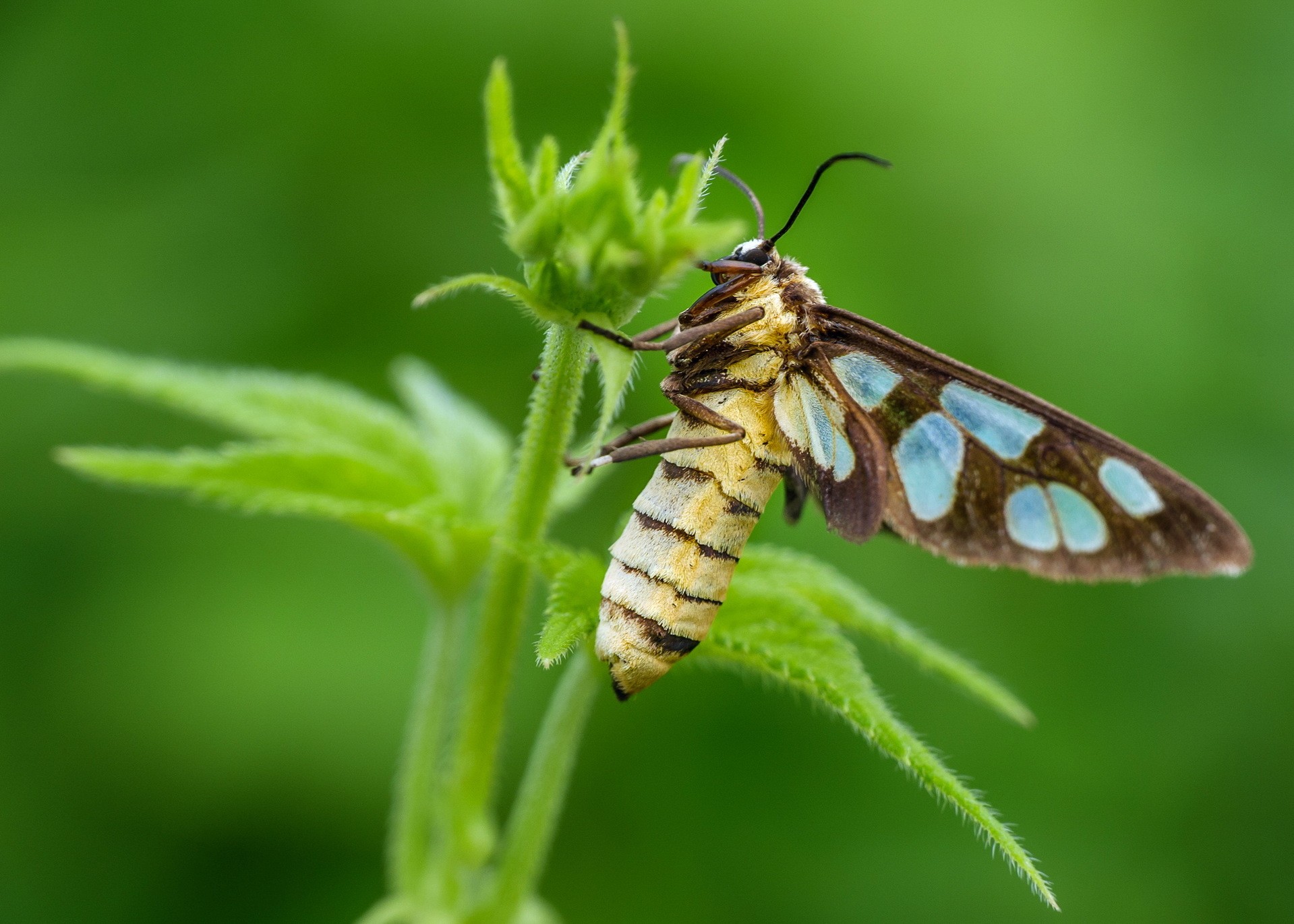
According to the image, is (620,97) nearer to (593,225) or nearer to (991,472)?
(593,225)

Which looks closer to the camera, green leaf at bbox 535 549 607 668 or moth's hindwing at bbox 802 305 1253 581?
green leaf at bbox 535 549 607 668

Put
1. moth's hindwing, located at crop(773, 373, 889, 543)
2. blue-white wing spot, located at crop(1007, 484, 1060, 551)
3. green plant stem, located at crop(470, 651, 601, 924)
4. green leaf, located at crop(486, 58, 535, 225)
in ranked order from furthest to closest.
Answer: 1. blue-white wing spot, located at crop(1007, 484, 1060, 551)
2. moth's hindwing, located at crop(773, 373, 889, 543)
3. green plant stem, located at crop(470, 651, 601, 924)
4. green leaf, located at crop(486, 58, 535, 225)

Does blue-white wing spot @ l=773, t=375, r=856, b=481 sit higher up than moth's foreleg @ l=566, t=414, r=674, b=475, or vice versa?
blue-white wing spot @ l=773, t=375, r=856, b=481

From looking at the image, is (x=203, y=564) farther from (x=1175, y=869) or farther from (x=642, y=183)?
(x=1175, y=869)

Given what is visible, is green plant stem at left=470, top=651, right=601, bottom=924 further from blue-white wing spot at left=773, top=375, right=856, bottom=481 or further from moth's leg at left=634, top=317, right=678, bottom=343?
moth's leg at left=634, top=317, right=678, bottom=343

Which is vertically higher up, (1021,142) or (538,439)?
(1021,142)

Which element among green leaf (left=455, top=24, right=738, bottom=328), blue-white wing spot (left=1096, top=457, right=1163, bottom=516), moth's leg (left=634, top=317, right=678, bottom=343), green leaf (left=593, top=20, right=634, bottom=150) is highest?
Result: green leaf (left=593, top=20, right=634, bottom=150)

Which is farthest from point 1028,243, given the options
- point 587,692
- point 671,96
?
point 587,692

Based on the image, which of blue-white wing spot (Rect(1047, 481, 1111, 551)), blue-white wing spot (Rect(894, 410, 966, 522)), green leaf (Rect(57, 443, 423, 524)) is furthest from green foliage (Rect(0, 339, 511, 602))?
blue-white wing spot (Rect(1047, 481, 1111, 551))
